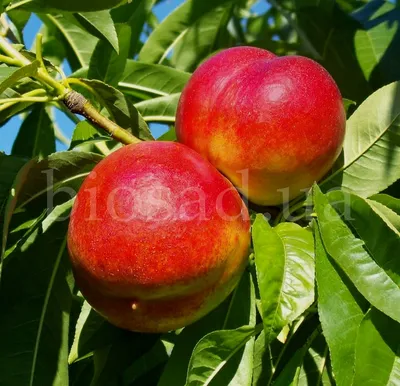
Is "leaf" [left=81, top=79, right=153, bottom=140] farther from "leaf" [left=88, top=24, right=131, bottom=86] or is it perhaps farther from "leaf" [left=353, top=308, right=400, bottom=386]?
"leaf" [left=353, top=308, right=400, bottom=386]

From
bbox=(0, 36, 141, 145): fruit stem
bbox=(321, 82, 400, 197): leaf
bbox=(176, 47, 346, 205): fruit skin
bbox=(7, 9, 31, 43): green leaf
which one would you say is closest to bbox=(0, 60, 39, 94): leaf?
bbox=(0, 36, 141, 145): fruit stem

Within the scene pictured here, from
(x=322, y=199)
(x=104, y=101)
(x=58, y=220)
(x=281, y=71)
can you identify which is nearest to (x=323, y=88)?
(x=281, y=71)

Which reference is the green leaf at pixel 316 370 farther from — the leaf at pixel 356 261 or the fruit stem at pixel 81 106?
the fruit stem at pixel 81 106

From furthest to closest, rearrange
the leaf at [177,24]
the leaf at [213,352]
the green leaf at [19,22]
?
the leaf at [177,24] < the green leaf at [19,22] < the leaf at [213,352]

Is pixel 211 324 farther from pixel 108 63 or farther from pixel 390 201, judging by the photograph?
pixel 108 63

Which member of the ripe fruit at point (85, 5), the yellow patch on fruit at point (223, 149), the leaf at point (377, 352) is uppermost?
the ripe fruit at point (85, 5)

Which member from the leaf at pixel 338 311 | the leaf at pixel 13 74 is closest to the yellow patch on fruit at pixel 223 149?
the leaf at pixel 338 311

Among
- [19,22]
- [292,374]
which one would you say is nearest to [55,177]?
[292,374]

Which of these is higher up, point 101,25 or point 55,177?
point 101,25
